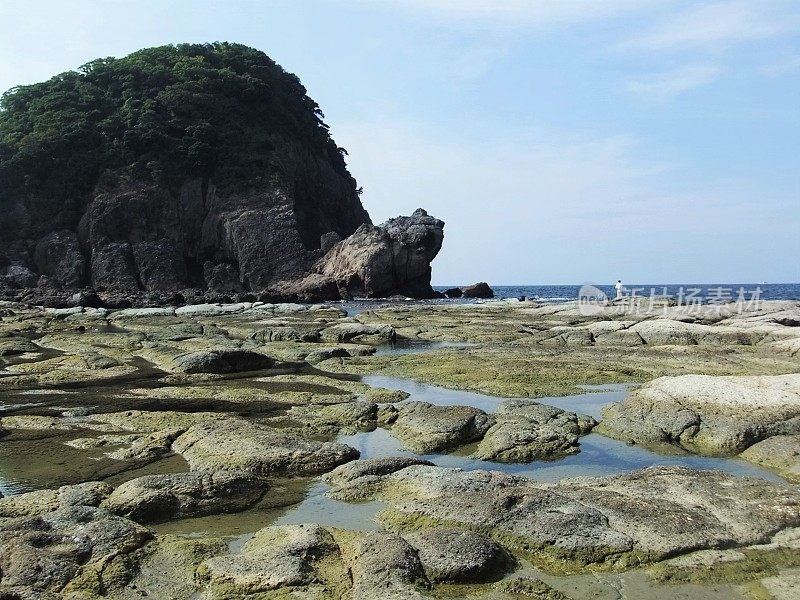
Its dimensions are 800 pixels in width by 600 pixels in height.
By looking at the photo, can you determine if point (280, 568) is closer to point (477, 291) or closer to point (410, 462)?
point (410, 462)

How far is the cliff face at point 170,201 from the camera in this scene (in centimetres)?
7131

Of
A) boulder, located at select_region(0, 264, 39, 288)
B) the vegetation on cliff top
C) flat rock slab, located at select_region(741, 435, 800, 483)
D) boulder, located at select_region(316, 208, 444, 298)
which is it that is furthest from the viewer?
the vegetation on cliff top

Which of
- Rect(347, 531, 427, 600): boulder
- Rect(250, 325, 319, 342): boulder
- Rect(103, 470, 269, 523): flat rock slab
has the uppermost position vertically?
Rect(347, 531, 427, 600): boulder

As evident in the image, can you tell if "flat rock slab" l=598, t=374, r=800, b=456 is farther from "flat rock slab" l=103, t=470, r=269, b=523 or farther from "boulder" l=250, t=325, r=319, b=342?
"boulder" l=250, t=325, r=319, b=342

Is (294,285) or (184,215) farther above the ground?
(184,215)

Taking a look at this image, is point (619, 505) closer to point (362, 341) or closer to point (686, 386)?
point (686, 386)

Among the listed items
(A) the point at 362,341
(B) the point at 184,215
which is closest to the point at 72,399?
(A) the point at 362,341

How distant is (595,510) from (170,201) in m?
79.5

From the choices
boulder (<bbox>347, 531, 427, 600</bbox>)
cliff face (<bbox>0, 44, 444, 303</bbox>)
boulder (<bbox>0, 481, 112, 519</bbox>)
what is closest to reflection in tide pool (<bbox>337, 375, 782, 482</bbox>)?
boulder (<bbox>347, 531, 427, 600</bbox>)

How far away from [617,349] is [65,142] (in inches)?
2993

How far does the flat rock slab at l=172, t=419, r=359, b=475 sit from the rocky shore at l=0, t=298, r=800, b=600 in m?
0.04

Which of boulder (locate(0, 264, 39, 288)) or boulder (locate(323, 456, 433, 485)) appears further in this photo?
boulder (locate(0, 264, 39, 288))

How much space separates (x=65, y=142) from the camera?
76312mm

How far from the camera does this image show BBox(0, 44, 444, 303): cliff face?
7131cm
